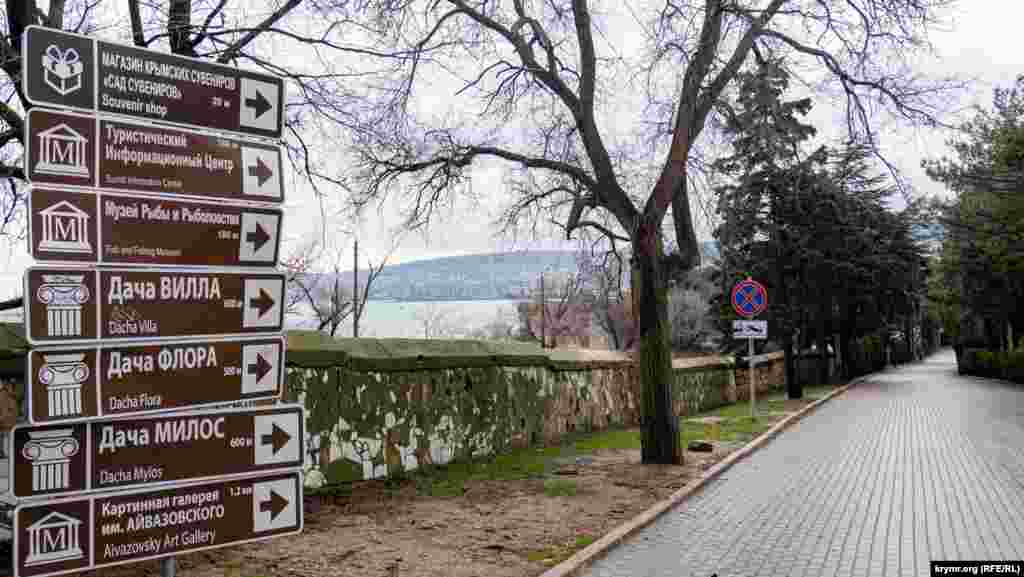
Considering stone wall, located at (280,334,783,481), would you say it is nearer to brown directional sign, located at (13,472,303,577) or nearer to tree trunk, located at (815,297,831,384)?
brown directional sign, located at (13,472,303,577)

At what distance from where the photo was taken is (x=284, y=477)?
4.02m

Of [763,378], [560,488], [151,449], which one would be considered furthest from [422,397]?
[763,378]

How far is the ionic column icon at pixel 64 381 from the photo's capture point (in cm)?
331

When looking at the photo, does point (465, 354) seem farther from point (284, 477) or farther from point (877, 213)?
point (877, 213)

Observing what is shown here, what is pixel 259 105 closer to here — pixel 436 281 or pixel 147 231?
pixel 147 231

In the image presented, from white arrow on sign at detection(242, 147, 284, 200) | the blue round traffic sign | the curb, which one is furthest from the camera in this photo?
the blue round traffic sign

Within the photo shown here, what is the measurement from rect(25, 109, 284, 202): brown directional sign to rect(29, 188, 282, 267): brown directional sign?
2.6 inches

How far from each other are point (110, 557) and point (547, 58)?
1100 centimetres

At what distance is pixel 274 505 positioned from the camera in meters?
3.98

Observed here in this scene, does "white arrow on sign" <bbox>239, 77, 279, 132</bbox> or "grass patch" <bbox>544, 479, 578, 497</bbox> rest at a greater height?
"white arrow on sign" <bbox>239, 77, 279, 132</bbox>

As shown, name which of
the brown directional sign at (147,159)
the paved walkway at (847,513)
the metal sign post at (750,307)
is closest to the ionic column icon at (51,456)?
the brown directional sign at (147,159)

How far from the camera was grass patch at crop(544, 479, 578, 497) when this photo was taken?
10.0 metres

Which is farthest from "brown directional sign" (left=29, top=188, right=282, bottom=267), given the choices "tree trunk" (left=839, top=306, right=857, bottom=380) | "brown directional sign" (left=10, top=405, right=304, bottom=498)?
"tree trunk" (left=839, top=306, right=857, bottom=380)

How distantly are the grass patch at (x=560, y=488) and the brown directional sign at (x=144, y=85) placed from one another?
678cm
